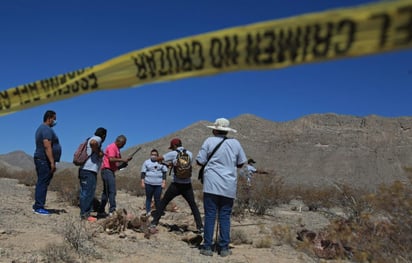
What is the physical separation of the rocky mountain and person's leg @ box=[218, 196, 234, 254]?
56.7 m

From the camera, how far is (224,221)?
18.1ft

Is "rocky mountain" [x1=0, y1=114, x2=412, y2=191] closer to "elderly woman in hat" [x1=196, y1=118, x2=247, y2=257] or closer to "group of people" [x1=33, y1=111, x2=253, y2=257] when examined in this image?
"group of people" [x1=33, y1=111, x2=253, y2=257]


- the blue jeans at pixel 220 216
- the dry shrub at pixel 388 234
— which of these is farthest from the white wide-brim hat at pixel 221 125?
the dry shrub at pixel 388 234

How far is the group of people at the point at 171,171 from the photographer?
550cm

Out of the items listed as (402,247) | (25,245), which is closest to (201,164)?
(25,245)

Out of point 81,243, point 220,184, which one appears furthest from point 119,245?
point 220,184

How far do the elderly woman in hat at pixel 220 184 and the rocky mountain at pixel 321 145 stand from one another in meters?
56.7

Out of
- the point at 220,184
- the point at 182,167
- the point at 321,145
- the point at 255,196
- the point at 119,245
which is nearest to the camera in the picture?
the point at 220,184

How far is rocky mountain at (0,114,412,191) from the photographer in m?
65.2

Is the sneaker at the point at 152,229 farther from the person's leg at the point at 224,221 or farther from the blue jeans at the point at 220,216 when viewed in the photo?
the person's leg at the point at 224,221

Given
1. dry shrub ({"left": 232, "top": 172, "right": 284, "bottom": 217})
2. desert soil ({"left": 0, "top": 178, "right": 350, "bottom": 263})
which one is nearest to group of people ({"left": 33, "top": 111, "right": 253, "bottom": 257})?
desert soil ({"left": 0, "top": 178, "right": 350, "bottom": 263})

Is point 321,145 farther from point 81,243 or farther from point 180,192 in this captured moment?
point 81,243

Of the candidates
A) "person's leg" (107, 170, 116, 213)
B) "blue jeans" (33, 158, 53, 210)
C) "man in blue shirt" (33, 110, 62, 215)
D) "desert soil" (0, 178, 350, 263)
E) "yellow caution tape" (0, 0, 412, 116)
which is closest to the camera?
"yellow caution tape" (0, 0, 412, 116)

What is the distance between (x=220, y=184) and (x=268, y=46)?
12.6 ft
